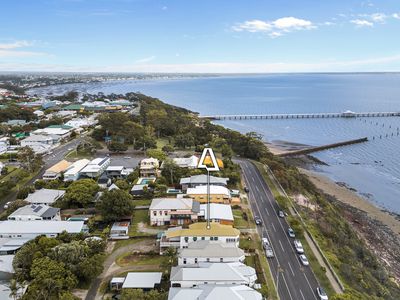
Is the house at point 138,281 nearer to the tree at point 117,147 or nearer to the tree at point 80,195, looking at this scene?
the tree at point 80,195

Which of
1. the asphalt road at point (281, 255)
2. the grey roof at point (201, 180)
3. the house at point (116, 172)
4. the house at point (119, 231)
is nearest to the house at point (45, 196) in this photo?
the house at point (116, 172)

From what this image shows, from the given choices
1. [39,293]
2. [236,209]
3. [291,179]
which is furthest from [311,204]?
[39,293]

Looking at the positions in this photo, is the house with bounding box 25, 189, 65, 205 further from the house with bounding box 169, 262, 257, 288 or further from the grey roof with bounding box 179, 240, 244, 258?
the house with bounding box 169, 262, 257, 288

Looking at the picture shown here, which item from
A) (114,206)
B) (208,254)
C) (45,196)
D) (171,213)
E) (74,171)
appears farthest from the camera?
(74,171)

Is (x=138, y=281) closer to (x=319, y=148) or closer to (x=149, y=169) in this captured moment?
(x=149, y=169)

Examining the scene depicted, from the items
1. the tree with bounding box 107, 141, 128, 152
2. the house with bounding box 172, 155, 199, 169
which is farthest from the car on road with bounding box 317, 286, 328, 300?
the tree with bounding box 107, 141, 128, 152

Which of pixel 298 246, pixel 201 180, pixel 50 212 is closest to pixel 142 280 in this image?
pixel 298 246

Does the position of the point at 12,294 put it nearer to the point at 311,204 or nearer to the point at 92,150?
the point at 311,204
